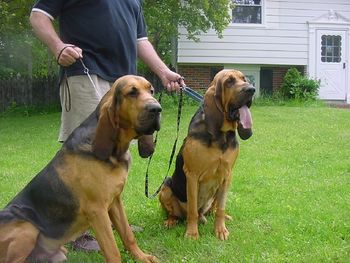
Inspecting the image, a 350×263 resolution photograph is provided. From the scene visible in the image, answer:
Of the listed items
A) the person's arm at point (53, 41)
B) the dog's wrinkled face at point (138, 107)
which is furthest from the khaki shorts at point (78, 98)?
the dog's wrinkled face at point (138, 107)

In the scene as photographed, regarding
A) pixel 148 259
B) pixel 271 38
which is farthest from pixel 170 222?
pixel 271 38

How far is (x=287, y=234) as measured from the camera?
14.7ft

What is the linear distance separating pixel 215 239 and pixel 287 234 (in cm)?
65

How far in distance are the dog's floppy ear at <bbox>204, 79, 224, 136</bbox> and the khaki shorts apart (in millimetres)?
895

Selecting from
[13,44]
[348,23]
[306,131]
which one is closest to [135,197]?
[306,131]

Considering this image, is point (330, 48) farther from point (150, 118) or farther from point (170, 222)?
point (150, 118)

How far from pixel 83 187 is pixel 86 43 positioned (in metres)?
1.20

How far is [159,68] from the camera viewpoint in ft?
15.0

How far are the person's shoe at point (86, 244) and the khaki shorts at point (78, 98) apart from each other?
96 cm

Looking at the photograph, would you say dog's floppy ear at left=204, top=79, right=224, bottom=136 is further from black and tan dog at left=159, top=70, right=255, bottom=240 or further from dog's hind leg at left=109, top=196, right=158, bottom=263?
dog's hind leg at left=109, top=196, right=158, bottom=263

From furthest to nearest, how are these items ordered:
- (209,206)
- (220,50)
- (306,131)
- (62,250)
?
(220,50), (306,131), (209,206), (62,250)

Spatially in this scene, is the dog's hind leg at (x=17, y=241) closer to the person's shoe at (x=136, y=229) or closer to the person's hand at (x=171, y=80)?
the person's shoe at (x=136, y=229)

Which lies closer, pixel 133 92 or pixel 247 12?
pixel 133 92

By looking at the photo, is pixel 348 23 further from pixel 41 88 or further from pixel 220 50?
pixel 41 88
